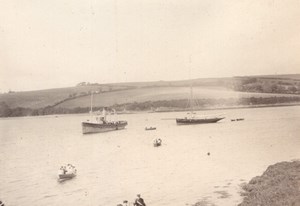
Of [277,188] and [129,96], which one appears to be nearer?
[277,188]

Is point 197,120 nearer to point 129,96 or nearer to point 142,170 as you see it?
point 129,96

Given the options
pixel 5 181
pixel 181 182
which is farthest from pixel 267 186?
pixel 5 181

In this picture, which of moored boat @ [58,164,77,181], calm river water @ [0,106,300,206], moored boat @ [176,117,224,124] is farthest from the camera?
moored boat @ [176,117,224,124]

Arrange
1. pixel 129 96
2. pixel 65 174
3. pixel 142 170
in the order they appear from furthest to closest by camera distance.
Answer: pixel 129 96
pixel 142 170
pixel 65 174

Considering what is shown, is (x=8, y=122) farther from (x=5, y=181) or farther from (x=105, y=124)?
(x=5, y=181)

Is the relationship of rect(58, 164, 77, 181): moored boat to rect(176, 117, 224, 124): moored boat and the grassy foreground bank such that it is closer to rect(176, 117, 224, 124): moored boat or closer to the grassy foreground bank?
the grassy foreground bank

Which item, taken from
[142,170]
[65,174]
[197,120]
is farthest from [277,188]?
[197,120]

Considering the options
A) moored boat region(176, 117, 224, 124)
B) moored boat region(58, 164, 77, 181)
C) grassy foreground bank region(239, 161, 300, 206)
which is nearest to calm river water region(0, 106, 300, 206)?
moored boat region(58, 164, 77, 181)

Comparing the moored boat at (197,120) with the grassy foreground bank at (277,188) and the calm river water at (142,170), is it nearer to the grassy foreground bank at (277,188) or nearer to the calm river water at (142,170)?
the calm river water at (142,170)

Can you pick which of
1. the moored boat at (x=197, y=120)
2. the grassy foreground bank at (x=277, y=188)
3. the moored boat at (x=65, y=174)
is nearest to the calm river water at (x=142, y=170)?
the moored boat at (x=65, y=174)
